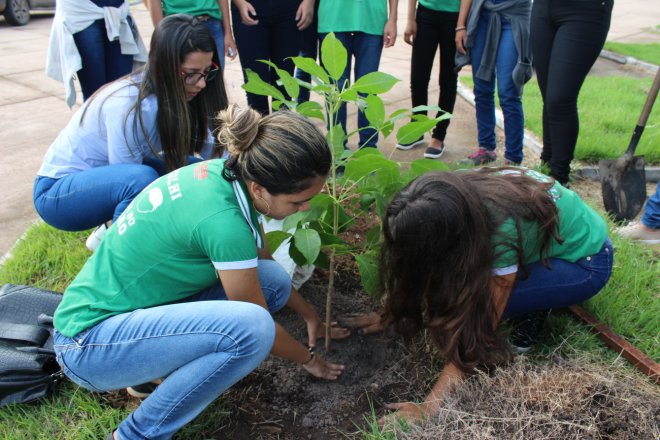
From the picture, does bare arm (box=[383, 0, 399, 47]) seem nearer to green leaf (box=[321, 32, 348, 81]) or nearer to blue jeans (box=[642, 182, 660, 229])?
blue jeans (box=[642, 182, 660, 229])

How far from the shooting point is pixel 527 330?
196 centimetres

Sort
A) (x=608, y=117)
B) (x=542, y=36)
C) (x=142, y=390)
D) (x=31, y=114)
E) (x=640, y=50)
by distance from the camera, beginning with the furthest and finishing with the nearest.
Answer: (x=640, y=50) → (x=31, y=114) → (x=608, y=117) → (x=542, y=36) → (x=142, y=390)

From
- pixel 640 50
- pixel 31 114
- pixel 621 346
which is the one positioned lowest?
pixel 640 50

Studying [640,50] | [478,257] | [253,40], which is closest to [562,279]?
[478,257]

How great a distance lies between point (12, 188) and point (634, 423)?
137 inches

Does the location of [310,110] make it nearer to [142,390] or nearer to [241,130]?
[241,130]

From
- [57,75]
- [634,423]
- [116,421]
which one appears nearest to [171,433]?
[116,421]

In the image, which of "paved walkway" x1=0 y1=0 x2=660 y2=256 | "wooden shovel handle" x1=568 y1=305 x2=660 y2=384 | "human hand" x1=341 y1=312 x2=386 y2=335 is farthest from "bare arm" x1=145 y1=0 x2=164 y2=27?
"wooden shovel handle" x1=568 y1=305 x2=660 y2=384

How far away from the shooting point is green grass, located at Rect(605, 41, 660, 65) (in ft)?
21.9

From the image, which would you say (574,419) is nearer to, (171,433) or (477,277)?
(477,277)

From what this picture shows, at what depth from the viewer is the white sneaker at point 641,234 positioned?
269 cm

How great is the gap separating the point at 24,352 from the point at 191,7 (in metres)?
2.07

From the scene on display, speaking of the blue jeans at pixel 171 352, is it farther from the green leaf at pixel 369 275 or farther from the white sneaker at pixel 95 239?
the white sneaker at pixel 95 239

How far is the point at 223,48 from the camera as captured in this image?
3152 mm
